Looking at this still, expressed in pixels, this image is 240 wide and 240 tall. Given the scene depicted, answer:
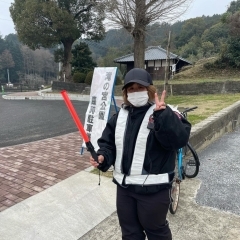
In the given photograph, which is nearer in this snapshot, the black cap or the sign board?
the black cap

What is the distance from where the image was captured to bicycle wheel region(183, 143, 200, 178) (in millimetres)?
3484

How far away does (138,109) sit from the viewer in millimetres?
1750

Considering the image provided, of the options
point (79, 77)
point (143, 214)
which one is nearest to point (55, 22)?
point (79, 77)

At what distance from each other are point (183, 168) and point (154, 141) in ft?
6.22

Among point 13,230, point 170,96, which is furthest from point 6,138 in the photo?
point 170,96

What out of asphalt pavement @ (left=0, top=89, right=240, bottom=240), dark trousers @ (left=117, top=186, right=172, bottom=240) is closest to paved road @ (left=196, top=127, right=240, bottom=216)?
asphalt pavement @ (left=0, top=89, right=240, bottom=240)

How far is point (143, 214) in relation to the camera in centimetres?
168

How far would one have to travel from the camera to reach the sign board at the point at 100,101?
421cm

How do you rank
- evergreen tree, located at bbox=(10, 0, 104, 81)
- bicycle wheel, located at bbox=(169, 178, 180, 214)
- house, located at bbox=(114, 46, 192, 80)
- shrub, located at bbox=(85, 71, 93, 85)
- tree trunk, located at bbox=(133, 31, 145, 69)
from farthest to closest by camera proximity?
house, located at bbox=(114, 46, 192, 80), evergreen tree, located at bbox=(10, 0, 104, 81), shrub, located at bbox=(85, 71, 93, 85), tree trunk, located at bbox=(133, 31, 145, 69), bicycle wheel, located at bbox=(169, 178, 180, 214)

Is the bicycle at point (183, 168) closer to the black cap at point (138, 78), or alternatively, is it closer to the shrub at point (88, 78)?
the black cap at point (138, 78)

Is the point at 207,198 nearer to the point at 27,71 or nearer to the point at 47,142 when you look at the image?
the point at 47,142

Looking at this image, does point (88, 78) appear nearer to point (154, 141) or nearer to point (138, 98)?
point (138, 98)

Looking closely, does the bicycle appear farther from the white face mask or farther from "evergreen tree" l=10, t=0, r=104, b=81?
"evergreen tree" l=10, t=0, r=104, b=81

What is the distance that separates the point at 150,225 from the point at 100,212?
3.93ft
